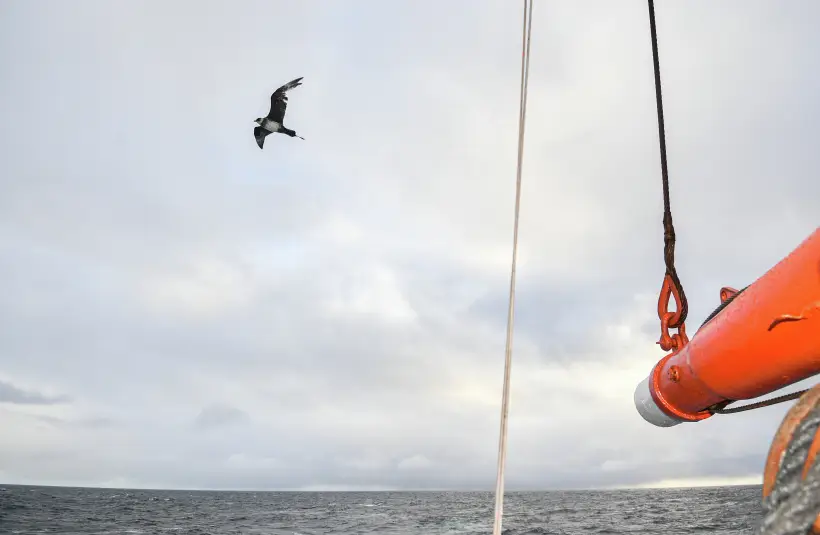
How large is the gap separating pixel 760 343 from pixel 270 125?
1301cm

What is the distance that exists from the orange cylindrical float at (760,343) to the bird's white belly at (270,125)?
12210mm

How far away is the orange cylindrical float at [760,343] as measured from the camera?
2271 millimetres

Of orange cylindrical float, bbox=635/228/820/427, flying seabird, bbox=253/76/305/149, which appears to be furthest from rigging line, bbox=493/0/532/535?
flying seabird, bbox=253/76/305/149

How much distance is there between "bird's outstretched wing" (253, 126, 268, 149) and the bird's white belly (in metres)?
0.34

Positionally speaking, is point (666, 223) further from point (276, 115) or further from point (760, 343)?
point (276, 115)

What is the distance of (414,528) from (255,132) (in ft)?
125

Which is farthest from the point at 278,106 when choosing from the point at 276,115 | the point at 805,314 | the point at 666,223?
the point at 805,314

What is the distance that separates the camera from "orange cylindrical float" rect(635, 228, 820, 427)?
227cm

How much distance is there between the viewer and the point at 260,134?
14648 millimetres

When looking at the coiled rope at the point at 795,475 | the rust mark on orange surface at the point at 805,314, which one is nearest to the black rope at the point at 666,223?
the rust mark on orange surface at the point at 805,314

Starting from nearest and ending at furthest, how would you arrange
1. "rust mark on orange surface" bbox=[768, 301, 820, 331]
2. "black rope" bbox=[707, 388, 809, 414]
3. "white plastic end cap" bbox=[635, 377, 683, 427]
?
"rust mark on orange surface" bbox=[768, 301, 820, 331] < "black rope" bbox=[707, 388, 809, 414] < "white plastic end cap" bbox=[635, 377, 683, 427]

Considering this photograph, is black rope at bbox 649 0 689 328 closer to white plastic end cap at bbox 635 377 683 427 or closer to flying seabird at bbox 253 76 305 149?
white plastic end cap at bbox 635 377 683 427

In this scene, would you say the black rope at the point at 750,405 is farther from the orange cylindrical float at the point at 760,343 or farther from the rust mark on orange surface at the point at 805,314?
the rust mark on orange surface at the point at 805,314

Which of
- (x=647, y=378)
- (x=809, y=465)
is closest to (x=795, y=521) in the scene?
(x=809, y=465)
